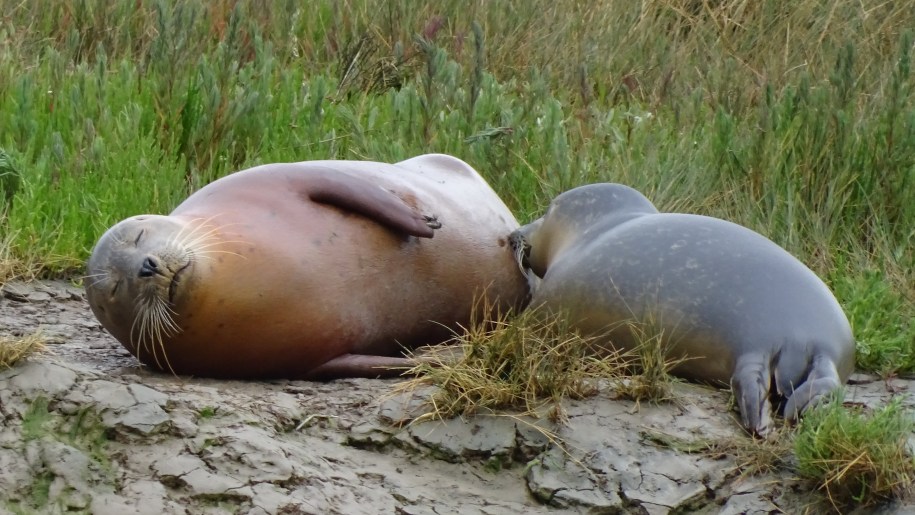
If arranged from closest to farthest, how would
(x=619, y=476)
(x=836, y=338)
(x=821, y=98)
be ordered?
(x=619, y=476) < (x=836, y=338) < (x=821, y=98)

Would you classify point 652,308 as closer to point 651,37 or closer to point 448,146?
point 448,146

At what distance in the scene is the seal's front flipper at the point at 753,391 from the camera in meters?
3.69

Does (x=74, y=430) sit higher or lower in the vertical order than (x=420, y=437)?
higher

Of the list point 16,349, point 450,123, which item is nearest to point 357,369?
point 16,349

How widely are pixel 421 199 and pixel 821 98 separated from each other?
224 centimetres

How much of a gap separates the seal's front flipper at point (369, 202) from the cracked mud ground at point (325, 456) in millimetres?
686

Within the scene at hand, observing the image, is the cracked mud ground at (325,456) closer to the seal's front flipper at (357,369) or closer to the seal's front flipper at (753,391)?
the seal's front flipper at (753,391)

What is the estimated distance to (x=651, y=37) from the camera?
9.08 metres

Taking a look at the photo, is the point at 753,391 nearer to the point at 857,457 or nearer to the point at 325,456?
the point at 857,457

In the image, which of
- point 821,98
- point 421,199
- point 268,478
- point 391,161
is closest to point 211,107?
point 391,161

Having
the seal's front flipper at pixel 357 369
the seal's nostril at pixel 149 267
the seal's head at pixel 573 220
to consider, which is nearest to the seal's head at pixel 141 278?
the seal's nostril at pixel 149 267

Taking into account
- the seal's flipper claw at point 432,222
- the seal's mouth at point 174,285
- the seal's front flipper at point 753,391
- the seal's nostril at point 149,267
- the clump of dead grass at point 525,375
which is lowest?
the seal's front flipper at point 753,391

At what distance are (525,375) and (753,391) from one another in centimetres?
65

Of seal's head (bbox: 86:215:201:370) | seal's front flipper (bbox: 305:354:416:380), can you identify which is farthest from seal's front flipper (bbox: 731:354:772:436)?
seal's head (bbox: 86:215:201:370)
